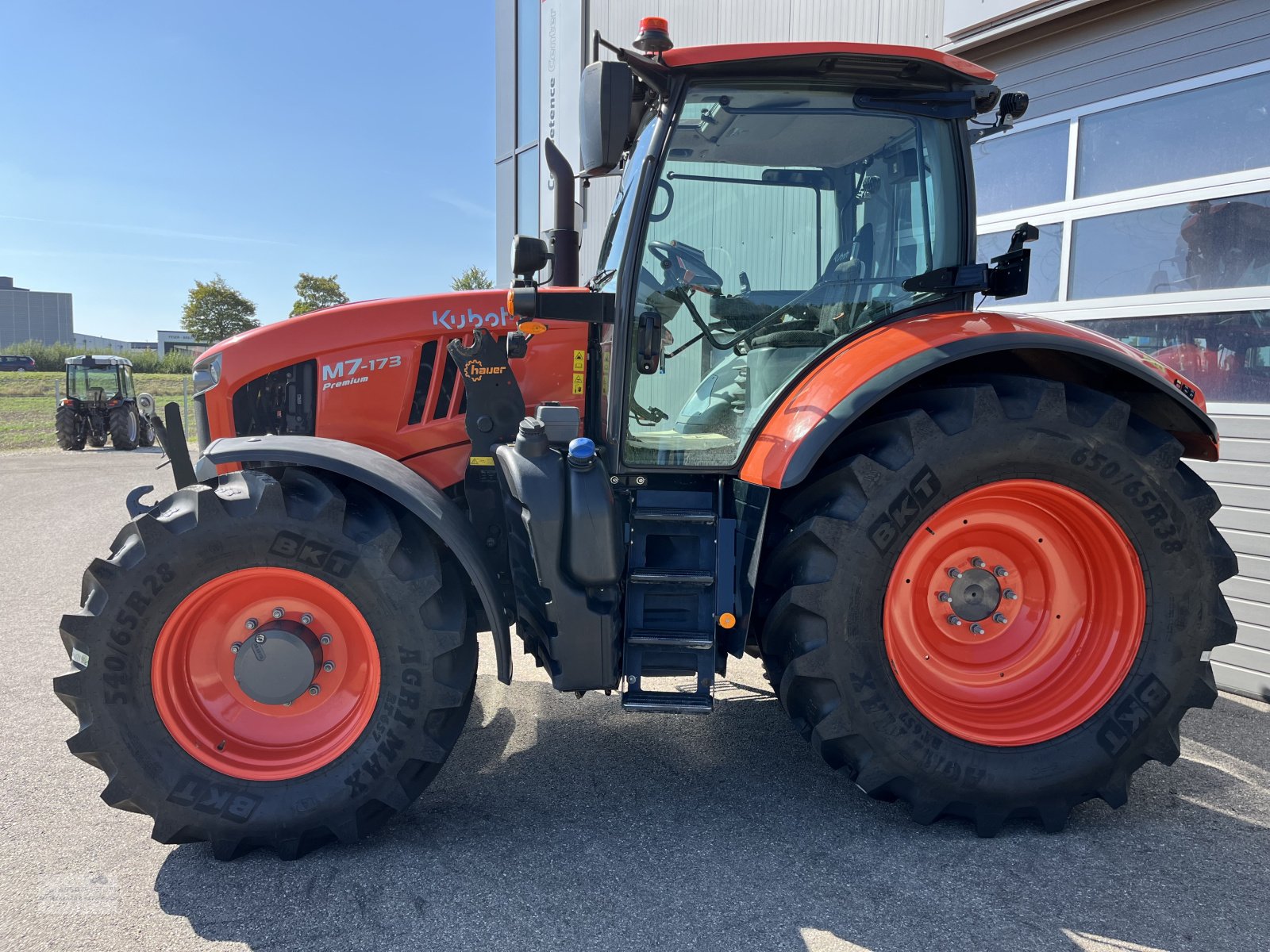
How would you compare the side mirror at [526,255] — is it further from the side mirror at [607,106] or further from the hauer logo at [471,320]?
the side mirror at [607,106]

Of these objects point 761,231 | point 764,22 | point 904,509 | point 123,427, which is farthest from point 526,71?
point 904,509

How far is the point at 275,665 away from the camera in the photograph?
2420 millimetres

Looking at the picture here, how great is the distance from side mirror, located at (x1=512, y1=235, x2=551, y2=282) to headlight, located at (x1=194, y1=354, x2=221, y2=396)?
1122 millimetres

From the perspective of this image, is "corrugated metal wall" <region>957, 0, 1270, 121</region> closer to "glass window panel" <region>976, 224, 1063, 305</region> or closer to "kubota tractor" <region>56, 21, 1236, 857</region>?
"glass window panel" <region>976, 224, 1063, 305</region>

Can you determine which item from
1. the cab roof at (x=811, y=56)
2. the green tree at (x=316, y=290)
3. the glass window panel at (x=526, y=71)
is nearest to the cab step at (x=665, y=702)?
the cab roof at (x=811, y=56)

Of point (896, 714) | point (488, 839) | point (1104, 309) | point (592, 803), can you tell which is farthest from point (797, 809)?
point (1104, 309)

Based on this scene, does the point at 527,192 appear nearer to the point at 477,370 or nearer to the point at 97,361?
the point at 97,361

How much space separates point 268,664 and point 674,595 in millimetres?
1247

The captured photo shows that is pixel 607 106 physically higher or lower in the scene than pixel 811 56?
lower

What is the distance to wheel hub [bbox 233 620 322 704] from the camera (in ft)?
7.92

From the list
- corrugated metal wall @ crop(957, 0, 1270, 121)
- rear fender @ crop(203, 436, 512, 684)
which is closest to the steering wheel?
rear fender @ crop(203, 436, 512, 684)

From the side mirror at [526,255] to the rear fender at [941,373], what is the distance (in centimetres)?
97

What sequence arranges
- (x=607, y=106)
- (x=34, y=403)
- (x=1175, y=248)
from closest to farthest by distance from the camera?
(x=607, y=106)
(x=1175, y=248)
(x=34, y=403)

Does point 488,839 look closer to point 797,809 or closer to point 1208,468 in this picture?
point 797,809
